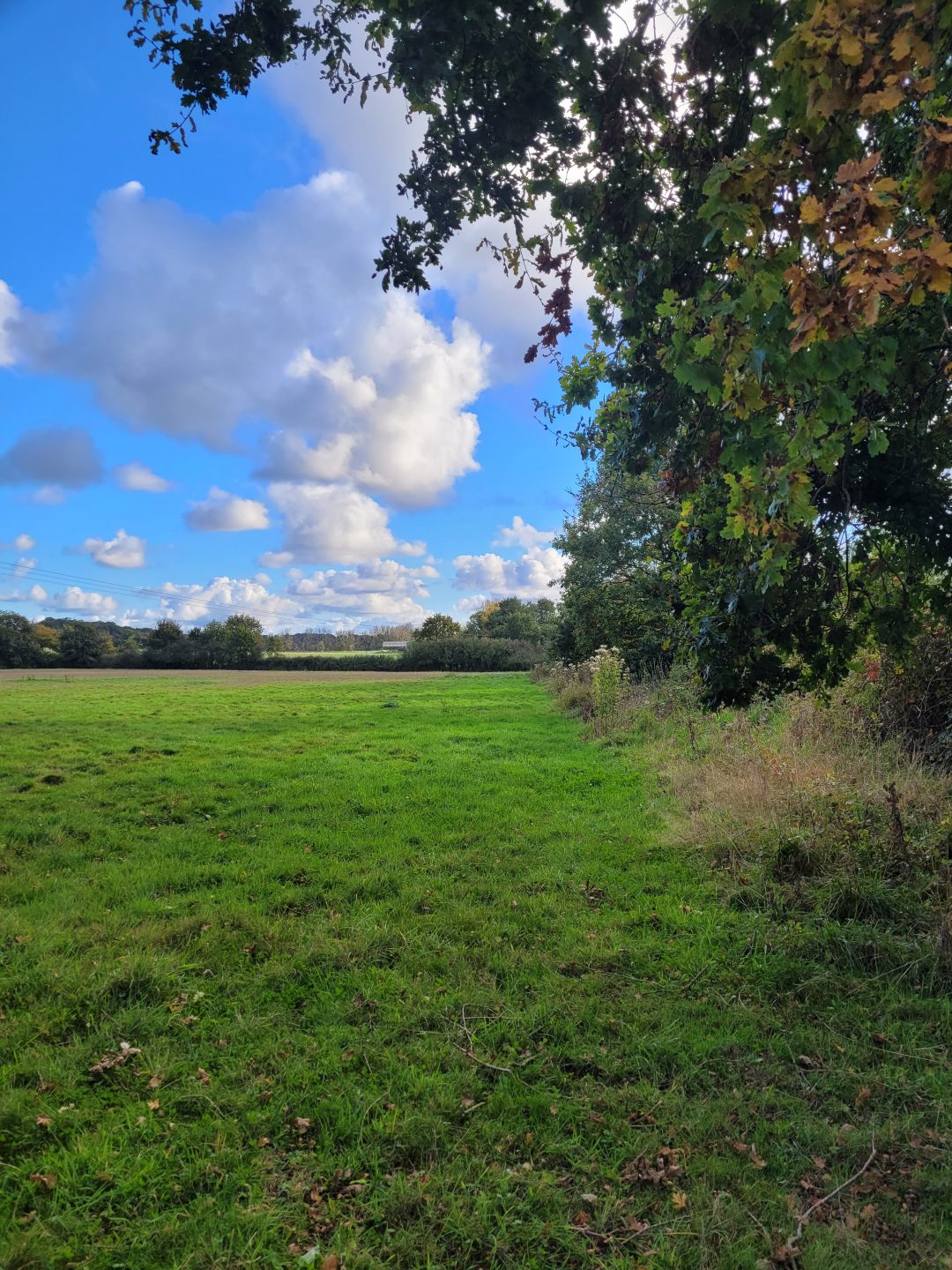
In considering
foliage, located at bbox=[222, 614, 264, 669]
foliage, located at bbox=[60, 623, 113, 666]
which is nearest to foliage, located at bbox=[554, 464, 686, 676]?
foliage, located at bbox=[222, 614, 264, 669]

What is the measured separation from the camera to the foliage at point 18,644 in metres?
48.0

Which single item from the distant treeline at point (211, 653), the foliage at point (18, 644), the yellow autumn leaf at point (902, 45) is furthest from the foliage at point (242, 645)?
the yellow autumn leaf at point (902, 45)

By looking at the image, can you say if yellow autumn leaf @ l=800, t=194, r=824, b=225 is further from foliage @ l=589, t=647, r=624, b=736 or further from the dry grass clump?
foliage @ l=589, t=647, r=624, b=736

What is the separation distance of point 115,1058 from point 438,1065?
5.66 feet

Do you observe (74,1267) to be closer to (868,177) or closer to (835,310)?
(835,310)

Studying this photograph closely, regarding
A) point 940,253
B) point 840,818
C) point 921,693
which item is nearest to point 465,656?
point 921,693

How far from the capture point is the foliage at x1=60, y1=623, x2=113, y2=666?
164ft

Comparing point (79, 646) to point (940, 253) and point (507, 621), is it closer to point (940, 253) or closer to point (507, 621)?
point (507, 621)

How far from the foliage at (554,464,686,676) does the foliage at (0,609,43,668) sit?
4652 cm

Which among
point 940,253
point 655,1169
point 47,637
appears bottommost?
point 655,1169

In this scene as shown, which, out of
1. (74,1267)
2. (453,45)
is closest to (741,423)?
(453,45)

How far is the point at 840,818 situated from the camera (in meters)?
5.55

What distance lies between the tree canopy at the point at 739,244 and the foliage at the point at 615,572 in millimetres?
11880

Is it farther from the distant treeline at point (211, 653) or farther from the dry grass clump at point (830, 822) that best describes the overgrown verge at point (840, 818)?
the distant treeline at point (211, 653)
